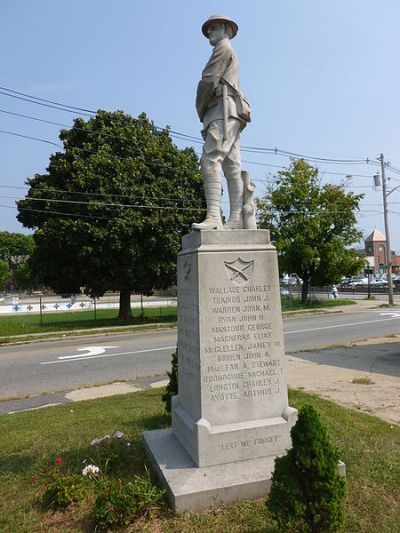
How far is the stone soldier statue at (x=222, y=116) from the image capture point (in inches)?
190

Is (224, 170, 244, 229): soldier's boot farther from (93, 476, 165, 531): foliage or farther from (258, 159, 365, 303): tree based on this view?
(258, 159, 365, 303): tree

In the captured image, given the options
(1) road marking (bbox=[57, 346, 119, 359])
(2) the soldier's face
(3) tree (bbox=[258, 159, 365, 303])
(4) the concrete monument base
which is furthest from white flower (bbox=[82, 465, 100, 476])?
(3) tree (bbox=[258, 159, 365, 303])

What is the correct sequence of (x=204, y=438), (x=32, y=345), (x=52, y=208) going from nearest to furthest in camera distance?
1. (x=204, y=438)
2. (x=32, y=345)
3. (x=52, y=208)

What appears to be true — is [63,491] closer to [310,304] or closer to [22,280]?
[310,304]

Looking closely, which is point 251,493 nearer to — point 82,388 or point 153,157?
point 82,388

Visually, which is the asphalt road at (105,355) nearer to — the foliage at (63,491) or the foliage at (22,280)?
the foliage at (63,491)

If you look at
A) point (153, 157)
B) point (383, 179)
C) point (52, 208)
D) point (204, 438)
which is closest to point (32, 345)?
point (52, 208)

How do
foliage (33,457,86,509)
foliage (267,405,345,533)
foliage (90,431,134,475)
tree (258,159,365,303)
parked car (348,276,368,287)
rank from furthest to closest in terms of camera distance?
parked car (348,276,368,287) < tree (258,159,365,303) < foliage (90,431,134,475) < foliage (33,457,86,509) < foliage (267,405,345,533)

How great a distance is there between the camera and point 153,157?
21.5m

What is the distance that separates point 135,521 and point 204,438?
0.89 m

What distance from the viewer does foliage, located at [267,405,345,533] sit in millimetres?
2889

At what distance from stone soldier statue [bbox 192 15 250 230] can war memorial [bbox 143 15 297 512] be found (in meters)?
0.34

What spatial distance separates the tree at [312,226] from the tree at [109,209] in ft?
29.6

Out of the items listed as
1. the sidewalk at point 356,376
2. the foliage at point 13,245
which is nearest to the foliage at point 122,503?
the sidewalk at point 356,376
